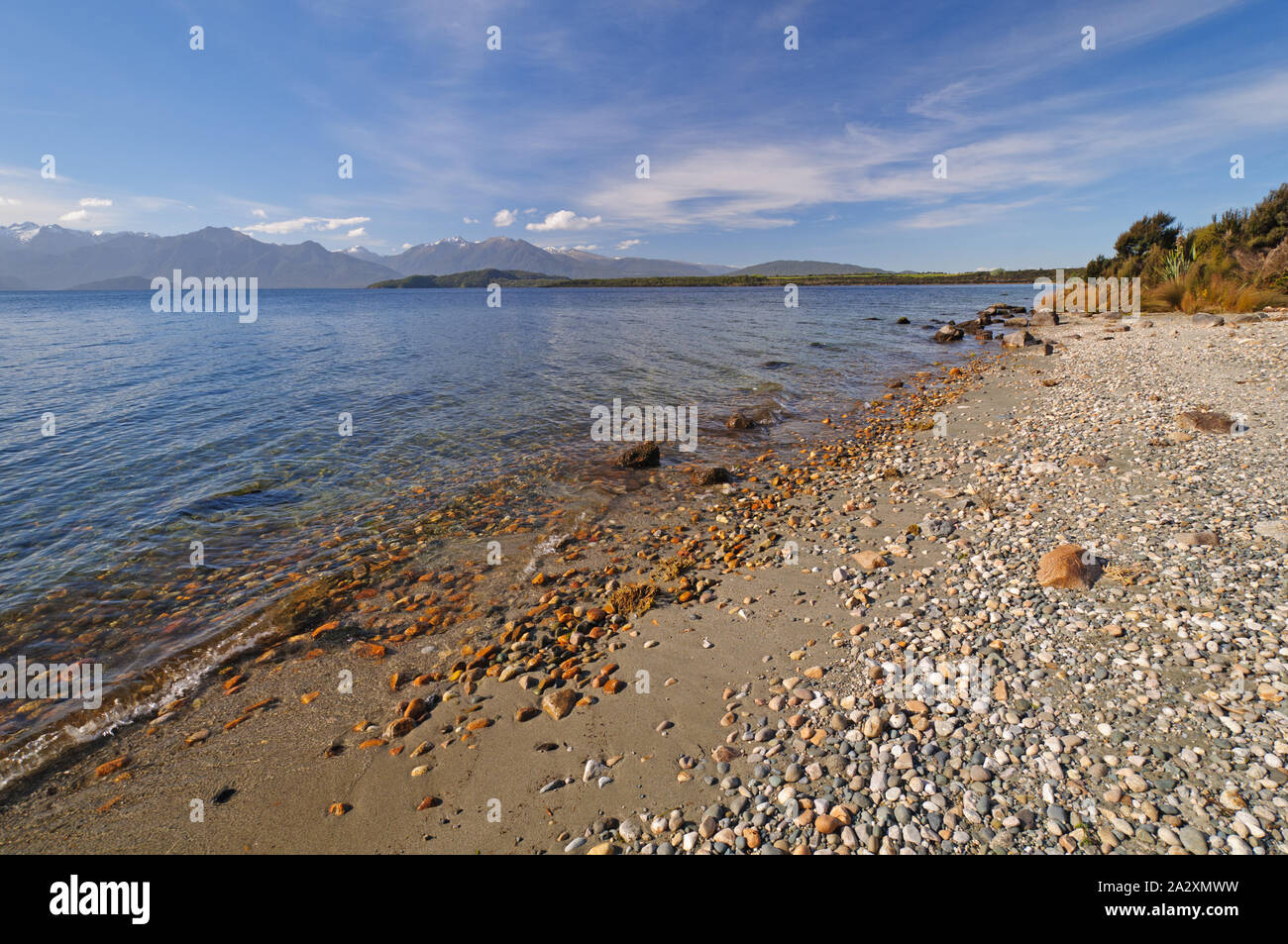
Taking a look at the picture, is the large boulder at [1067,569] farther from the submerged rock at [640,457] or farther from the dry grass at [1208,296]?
the dry grass at [1208,296]

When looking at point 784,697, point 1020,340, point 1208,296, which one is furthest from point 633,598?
point 1208,296

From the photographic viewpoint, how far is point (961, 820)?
4078mm

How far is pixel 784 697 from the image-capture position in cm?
573

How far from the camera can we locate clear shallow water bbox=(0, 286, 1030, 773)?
900 cm

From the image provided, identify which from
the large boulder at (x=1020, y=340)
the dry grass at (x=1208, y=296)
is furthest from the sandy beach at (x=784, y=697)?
the dry grass at (x=1208, y=296)

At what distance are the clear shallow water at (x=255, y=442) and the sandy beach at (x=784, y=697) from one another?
8.62 feet

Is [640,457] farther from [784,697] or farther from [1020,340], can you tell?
[1020,340]

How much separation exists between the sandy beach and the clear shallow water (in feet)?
8.62

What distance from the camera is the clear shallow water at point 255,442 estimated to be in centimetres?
900

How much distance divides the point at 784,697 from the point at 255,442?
62.5 feet
